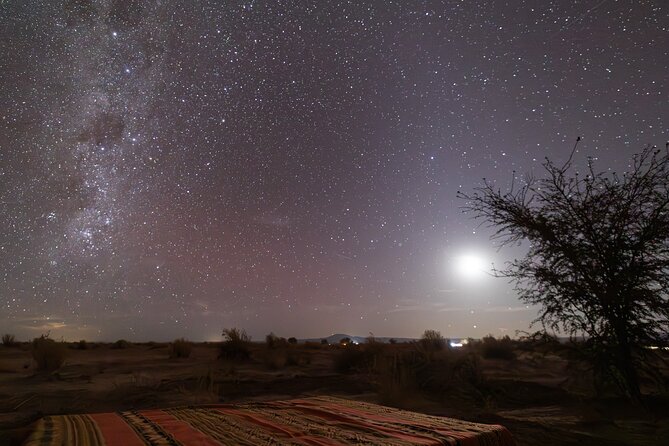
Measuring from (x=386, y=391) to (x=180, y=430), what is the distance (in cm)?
704

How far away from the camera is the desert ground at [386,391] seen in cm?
683

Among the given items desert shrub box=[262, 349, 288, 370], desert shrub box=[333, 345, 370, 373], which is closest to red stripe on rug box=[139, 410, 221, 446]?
desert shrub box=[333, 345, 370, 373]

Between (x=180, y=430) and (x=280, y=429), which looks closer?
(x=180, y=430)

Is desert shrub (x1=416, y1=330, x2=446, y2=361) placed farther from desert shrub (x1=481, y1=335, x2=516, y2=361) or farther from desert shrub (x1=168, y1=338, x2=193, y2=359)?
desert shrub (x1=168, y1=338, x2=193, y2=359)

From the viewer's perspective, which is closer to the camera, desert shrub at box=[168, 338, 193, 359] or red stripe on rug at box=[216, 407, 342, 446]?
red stripe on rug at box=[216, 407, 342, 446]

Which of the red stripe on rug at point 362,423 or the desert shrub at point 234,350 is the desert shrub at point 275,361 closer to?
the desert shrub at point 234,350

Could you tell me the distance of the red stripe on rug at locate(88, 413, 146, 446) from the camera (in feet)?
8.32

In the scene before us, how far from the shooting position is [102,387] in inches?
417

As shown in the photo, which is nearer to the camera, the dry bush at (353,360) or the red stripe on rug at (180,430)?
the red stripe on rug at (180,430)

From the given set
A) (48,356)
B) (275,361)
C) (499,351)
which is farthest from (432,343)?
(48,356)

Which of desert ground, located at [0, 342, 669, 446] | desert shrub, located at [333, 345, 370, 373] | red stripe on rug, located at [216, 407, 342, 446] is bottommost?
desert ground, located at [0, 342, 669, 446]

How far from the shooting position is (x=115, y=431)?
286cm

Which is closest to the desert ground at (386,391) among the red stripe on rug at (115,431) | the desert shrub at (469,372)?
the desert shrub at (469,372)

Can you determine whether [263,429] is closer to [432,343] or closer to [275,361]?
[275,361]
